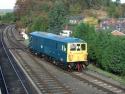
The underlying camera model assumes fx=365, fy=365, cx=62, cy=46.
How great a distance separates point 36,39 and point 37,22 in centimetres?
2529

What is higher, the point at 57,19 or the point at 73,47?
the point at 57,19

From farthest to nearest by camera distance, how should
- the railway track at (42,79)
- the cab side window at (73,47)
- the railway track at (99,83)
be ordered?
the cab side window at (73,47), the railway track at (42,79), the railway track at (99,83)

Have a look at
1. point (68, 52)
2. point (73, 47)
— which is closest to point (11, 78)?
point (68, 52)

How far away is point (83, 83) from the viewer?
24.8 metres

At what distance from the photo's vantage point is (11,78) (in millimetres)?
26938


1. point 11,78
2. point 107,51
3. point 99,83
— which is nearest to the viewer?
point 99,83

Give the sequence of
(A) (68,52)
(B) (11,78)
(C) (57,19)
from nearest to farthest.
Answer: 1. (B) (11,78)
2. (A) (68,52)
3. (C) (57,19)

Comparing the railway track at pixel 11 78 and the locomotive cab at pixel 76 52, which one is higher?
the locomotive cab at pixel 76 52

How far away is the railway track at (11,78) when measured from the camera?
22695mm

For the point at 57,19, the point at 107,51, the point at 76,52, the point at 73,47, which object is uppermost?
the point at 57,19

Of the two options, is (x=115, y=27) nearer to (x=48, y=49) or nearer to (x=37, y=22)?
(x=37, y=22)

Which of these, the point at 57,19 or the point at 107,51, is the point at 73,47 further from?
the point at 57,19

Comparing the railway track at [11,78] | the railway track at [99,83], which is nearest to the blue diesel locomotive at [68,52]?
the railway track at [99,83]

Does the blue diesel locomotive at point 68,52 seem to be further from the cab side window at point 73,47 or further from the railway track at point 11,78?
Result: the railway track at point 11,78
